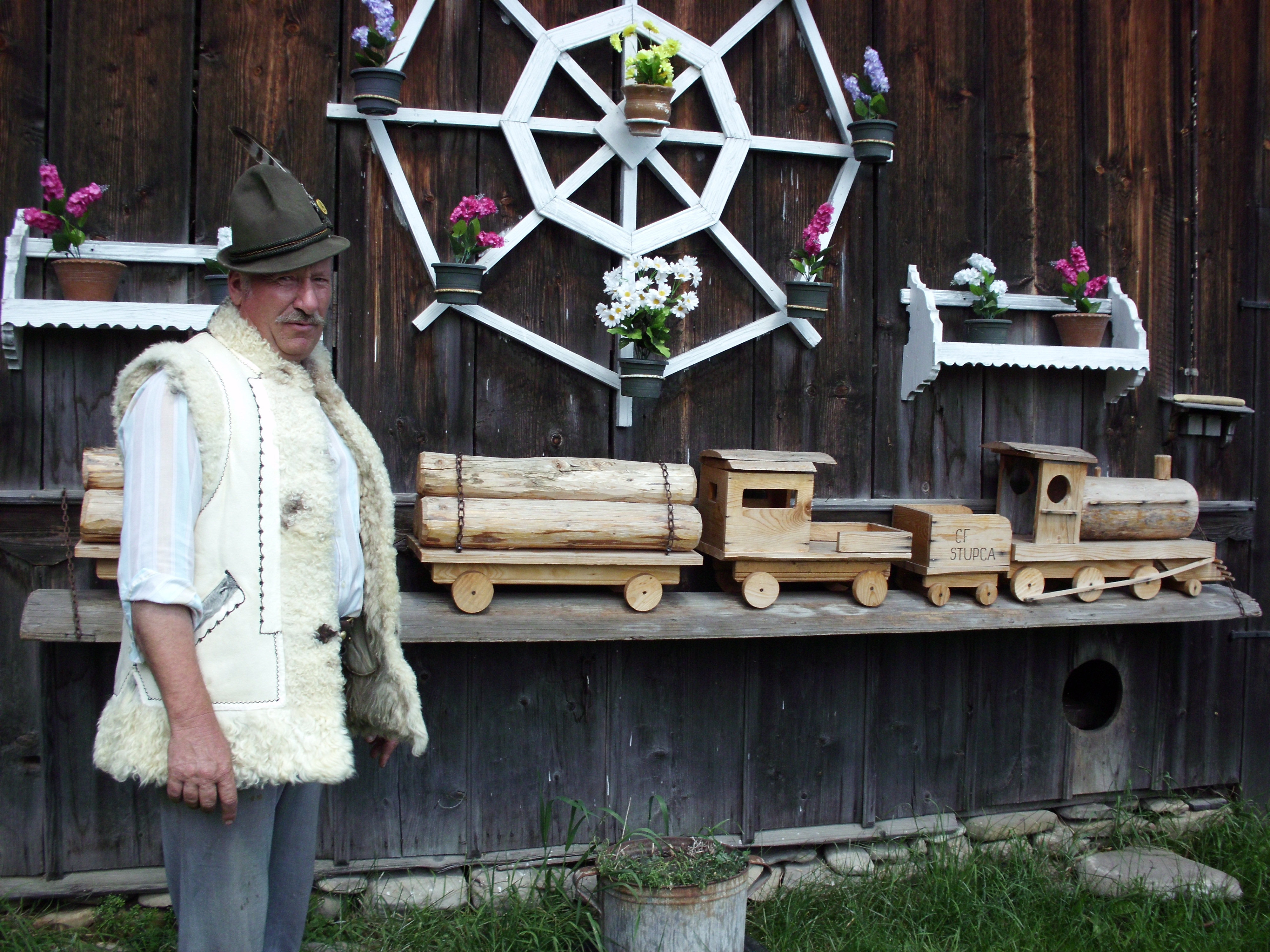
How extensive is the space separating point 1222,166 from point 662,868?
A: 373cm

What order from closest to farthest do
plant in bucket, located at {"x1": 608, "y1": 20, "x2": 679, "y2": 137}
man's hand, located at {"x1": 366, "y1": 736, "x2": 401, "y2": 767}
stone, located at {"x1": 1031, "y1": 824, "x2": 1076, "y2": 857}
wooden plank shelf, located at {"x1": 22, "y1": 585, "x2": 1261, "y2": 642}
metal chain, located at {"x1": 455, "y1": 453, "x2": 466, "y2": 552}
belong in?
1. man's hand, located at {"x1": 366, "y1": 736, "x2": 401, "y2": 767}
2. wooden plank shelf, located at {"x1": 22, "y1": 585, "x2": 1261, "y2": 642}
3. metal chain, located at {"x1": 455, "y1": 453, "x2": 466, "y2": 552}
4. plant in bucket, located at {"x1": 608, "y1": 20, "x2": 679, "y2": 137}
5. stone, located at {"x1": 1031, "y1": 824, "x2": 1076, "y2": 857}

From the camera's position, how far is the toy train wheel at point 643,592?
11.2 feet

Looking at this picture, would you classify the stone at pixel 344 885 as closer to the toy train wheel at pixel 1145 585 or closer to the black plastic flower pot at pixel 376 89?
the black plastic flower pot at pixel 376 89

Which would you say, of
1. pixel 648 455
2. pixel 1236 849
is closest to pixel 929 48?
pixel 648 455

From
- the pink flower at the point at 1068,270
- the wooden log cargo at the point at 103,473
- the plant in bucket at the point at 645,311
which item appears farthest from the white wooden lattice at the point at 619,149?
the wooden log cargo at the point at 103,473

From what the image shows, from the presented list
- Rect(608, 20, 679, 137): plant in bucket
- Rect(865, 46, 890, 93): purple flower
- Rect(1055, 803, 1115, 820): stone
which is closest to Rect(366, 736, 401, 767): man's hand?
Rect(608, 20, 679, 137): plant in bucket

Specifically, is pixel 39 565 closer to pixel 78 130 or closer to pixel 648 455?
pixel 78 130

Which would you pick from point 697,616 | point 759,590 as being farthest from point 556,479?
point 759,590

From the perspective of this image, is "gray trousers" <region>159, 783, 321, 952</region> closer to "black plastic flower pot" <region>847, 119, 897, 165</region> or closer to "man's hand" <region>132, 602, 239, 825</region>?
"man's hand" <region>132, 602, 239, 825</region>

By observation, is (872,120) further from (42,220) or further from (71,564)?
(71,564)

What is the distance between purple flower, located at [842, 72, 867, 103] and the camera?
3.88 metres

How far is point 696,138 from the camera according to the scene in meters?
3.82

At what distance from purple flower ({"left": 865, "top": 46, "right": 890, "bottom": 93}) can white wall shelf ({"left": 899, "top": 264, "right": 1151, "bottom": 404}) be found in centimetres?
67

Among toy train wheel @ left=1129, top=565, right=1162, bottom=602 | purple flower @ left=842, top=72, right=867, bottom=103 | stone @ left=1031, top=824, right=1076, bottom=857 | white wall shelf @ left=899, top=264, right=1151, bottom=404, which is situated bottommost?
stone @ left=1031, top=824, right=1076, bottom=857
